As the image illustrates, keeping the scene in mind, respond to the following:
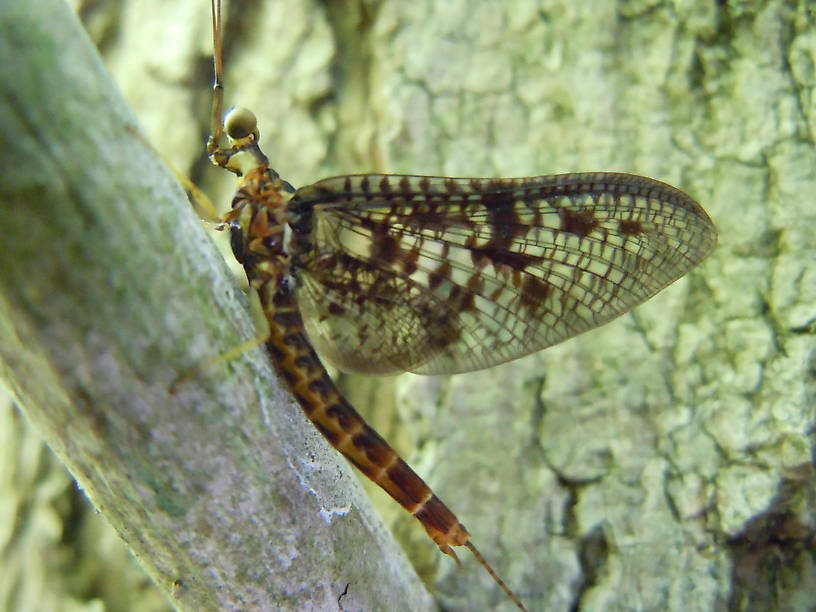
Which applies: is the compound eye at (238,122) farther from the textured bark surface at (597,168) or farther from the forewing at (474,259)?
the textured bark surface at (597,168)

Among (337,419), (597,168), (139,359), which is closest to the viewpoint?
(139,359)

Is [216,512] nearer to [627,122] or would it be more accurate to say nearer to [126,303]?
[126,303]

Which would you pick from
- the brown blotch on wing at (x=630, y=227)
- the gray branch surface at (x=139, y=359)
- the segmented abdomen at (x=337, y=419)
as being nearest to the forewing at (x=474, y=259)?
the brown blotch on wing at (x=630, y=227)

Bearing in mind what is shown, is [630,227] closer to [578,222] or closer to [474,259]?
[578,222]

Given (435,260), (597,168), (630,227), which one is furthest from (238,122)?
(597,168)

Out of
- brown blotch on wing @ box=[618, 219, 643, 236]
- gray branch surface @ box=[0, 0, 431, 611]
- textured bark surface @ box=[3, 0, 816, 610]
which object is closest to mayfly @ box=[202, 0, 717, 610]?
brown blotch on wing @ box=[618, 219, 643, 236]

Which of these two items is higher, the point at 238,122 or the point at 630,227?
the point at 238,122
